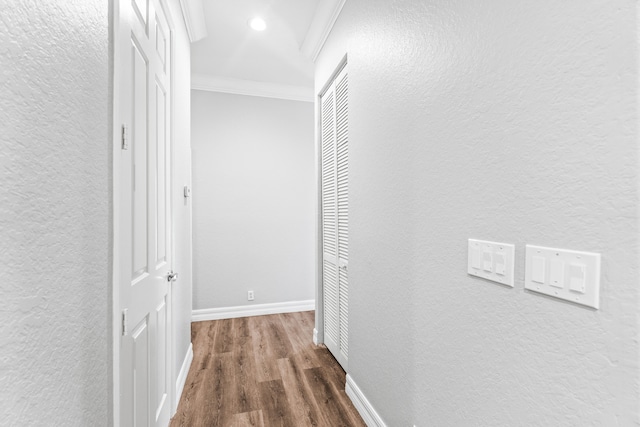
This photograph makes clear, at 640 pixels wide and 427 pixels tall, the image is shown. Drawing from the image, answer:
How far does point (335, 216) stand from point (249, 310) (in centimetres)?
189

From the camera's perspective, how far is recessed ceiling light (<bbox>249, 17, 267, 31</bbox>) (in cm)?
243

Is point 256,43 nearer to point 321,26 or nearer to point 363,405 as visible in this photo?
point 321,26

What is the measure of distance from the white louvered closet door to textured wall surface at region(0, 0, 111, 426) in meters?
1.51

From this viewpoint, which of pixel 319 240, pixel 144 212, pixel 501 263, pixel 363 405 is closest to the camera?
pixel 501 263

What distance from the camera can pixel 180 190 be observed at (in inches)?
82.4

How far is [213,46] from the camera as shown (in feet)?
9.21

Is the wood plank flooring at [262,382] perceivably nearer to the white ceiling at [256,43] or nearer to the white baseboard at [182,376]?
the white baseboard at [182,376]

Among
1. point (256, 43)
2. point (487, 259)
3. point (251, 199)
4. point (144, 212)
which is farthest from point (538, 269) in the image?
point (251, 199)

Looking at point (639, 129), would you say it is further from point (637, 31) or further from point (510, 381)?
point (510, 381)

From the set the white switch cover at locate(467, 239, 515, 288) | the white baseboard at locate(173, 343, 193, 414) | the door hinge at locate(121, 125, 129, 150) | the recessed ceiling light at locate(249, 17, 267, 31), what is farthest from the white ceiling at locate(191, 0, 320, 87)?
the white baseboard at locate(173, 343, 193, 414)

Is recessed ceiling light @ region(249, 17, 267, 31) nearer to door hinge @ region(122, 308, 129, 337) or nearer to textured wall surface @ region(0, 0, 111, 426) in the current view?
textured wall surface @ region(0, 0, 111, 426)

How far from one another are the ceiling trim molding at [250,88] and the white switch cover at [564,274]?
344 centimetres

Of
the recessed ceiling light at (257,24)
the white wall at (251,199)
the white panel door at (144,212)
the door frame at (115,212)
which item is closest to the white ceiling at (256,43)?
the recessed ceiling light at (257,24)

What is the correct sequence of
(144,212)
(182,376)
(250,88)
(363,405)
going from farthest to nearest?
(250,88), (182,376), (363,405), (144,212)
